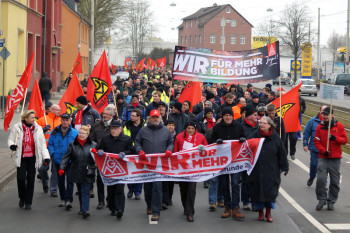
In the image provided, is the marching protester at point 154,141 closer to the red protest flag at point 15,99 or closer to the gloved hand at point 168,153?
the gloved hand at point 168,153

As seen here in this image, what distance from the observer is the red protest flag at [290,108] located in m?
13.0

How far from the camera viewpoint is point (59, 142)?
10016mm

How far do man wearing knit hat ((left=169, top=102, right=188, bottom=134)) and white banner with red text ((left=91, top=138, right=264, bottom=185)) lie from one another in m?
2.62

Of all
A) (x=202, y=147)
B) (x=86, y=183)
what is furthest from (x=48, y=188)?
(x=202, y=147)

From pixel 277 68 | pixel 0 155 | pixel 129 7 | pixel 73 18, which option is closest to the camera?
pixel 277 68

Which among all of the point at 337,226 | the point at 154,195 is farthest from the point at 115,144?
the point at 337,226

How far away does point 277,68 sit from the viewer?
1229cm

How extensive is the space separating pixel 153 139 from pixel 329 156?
9.73 ft

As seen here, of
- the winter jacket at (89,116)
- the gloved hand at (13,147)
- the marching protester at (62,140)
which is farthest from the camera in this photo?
the winter jacket at (89,116)

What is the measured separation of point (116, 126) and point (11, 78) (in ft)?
62.1

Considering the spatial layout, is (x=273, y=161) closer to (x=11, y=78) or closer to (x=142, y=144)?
(x=142, y=144)

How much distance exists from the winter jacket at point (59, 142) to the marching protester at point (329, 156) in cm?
411

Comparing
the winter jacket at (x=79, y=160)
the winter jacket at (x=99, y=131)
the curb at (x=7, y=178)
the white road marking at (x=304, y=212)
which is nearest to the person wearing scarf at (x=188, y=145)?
the winter jacket at (x=79, y=160)

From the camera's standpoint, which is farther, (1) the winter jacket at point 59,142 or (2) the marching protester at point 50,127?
(2) the marching protester at point 50,127
